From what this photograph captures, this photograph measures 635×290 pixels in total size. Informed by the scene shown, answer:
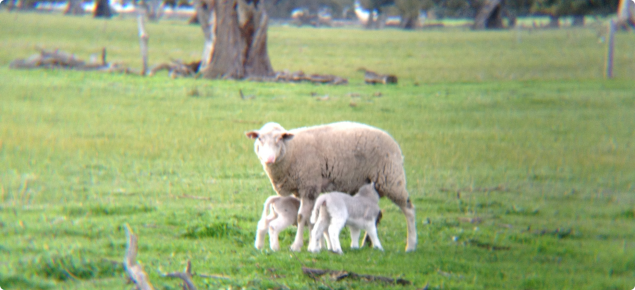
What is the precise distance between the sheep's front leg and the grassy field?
21 centimetres

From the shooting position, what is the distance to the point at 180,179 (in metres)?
10.4

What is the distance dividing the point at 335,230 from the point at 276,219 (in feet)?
2.24

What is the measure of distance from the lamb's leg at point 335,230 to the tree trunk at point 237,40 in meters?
17.7

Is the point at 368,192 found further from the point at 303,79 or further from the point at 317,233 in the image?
the point at 303,79

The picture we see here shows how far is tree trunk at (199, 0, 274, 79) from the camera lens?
77.2 ft

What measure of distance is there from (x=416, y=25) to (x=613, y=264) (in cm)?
6454

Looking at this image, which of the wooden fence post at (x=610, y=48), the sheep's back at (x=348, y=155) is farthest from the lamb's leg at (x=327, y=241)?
the wooden fence post at (x=610, y=48)

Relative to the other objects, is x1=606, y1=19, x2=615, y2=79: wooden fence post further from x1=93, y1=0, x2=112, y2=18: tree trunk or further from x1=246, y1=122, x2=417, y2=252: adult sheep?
x1=93, y1=0, x2=112, y2=18: tree trunk

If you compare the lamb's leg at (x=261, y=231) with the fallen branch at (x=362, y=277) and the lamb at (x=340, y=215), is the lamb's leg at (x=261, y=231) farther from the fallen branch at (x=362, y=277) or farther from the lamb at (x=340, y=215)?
the fallen branch at (x=362, y=277)

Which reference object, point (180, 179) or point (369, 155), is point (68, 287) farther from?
point (180, 179)

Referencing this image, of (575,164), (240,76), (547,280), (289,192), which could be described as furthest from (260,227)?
(240,76)

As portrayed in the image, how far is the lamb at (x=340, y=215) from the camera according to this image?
6.46 m

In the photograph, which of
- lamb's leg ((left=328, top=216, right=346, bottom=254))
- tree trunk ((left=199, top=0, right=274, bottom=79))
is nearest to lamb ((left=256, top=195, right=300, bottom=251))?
lamb's leg ((left=328, top=216, right=346, bottom=254))

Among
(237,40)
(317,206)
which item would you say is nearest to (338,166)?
(317,206)
